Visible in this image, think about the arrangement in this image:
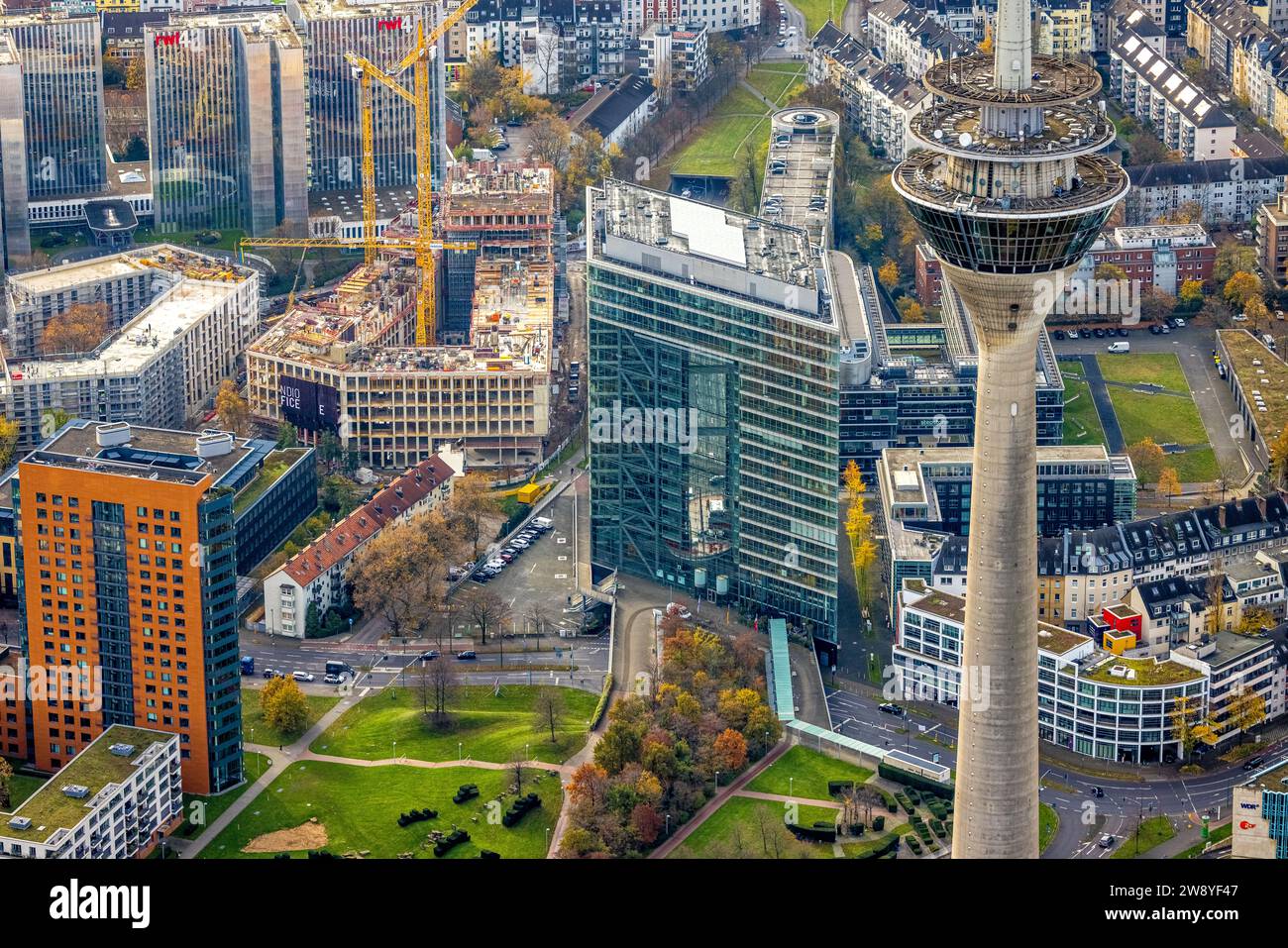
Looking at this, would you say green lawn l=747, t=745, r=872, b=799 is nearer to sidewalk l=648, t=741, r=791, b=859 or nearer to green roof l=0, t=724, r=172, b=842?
sidewalk l=648, t=741, r=791, b=859

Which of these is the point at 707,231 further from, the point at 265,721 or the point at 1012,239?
the point at 1012,239

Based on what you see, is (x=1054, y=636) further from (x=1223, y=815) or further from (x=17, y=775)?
(x=17, y=775)

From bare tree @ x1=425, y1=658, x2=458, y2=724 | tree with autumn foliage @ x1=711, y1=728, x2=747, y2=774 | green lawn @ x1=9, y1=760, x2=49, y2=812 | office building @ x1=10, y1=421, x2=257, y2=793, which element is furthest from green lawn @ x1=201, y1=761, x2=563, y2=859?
green lawn @ x1=9, y1=760, x2=49, y2=812

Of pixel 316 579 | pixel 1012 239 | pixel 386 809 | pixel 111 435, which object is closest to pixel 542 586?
pixel 316 579

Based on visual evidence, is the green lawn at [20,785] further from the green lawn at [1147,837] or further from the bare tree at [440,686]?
the green lawn at [1147,837]

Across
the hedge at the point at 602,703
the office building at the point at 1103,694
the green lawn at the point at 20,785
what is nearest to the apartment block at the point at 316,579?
the hedge at the point at 602,703
